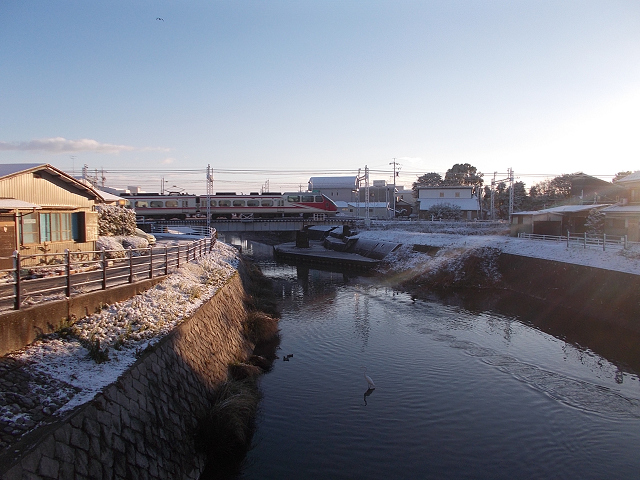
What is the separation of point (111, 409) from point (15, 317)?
2151 mm

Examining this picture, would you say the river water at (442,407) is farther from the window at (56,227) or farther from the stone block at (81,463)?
the window at (56,227)

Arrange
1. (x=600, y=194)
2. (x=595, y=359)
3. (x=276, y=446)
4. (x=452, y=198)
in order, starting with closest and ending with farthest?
(x=276, y=446)
(x=595, y=359)
(x=600, y=194)
(x=452, y=198)

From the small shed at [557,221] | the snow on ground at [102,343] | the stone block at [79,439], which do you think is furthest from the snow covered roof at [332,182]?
the stone block at [79,439]

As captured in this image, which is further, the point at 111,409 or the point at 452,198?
the point at 452,198

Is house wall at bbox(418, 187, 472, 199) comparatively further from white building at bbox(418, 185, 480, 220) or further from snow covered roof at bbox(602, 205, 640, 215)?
snow covered roof at bbox(602, 205, 640, 215)

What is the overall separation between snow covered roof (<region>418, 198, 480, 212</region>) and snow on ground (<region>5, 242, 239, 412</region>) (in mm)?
54735

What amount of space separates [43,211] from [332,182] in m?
76.6

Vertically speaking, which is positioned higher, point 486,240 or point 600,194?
point 600,194

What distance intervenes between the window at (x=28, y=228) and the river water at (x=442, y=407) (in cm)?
841

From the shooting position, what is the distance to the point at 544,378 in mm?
13547

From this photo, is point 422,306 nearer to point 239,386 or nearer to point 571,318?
point 571,318

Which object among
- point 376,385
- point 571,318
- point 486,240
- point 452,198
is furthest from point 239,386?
point 452,198

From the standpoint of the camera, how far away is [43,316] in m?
7.65

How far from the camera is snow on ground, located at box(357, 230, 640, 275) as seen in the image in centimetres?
2167
